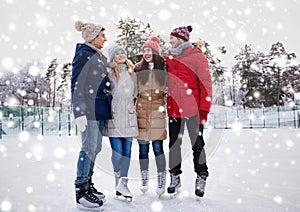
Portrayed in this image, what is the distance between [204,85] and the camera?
9.44ft

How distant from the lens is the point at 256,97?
29.5 m

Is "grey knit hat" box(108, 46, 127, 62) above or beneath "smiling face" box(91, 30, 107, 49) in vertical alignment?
beneath

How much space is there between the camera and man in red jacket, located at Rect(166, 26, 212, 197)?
113 inches

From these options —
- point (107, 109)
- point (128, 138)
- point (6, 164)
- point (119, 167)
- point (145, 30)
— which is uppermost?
point (145, 30)

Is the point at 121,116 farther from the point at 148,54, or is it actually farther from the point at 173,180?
the point at 173,180

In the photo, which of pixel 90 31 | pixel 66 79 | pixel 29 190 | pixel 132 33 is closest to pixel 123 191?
pixel 29 190

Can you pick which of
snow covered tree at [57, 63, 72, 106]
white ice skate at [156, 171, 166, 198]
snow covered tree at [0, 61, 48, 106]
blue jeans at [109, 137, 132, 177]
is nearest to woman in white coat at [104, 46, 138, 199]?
blue jeans at [109, 137, 132, 177]

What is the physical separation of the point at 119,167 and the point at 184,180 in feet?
3.62

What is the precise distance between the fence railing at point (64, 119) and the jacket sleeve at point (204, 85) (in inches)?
499

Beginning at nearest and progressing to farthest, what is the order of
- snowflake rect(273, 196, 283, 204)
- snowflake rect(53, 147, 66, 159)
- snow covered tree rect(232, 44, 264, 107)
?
snowflake rect(273, 196, 283, 204) < snowflake rect(53, 147, 66, 159) < snow covered tree rect(232, 44, 264, 107)

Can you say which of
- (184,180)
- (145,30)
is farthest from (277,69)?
(184,180)

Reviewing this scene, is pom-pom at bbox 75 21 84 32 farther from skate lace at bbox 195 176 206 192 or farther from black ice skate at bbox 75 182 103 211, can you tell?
skate lace at bbox 195 176 206 192

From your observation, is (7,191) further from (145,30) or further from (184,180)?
(145,30)

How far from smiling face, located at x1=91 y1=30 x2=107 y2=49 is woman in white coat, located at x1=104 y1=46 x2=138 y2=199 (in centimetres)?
13
